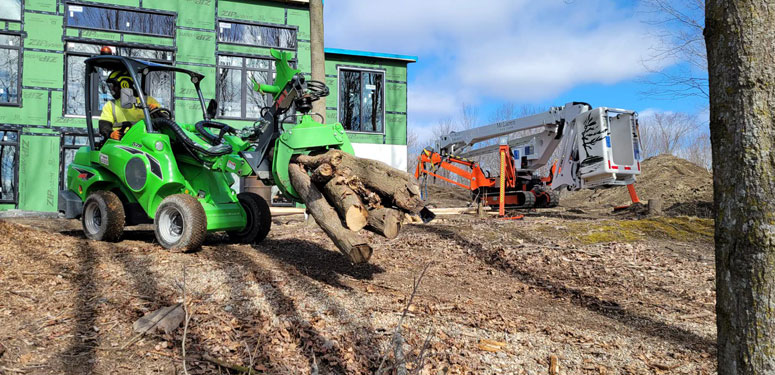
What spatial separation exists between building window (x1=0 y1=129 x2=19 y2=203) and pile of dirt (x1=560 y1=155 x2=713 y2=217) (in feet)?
55.1

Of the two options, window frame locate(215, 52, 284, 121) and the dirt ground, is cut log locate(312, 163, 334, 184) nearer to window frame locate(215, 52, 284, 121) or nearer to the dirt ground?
the dirt ground

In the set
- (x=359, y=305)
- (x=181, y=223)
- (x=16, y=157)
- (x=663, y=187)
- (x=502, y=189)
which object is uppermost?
(x=16, y=157)

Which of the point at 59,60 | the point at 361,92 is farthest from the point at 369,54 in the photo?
the point at 59,60

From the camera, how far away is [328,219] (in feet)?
15.5

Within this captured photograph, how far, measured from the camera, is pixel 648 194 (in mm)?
19844

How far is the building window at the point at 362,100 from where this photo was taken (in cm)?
1634

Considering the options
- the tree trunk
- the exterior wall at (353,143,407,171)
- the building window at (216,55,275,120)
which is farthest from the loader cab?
the exterior wall at (353,143,407,171)

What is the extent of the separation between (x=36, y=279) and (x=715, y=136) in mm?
4869

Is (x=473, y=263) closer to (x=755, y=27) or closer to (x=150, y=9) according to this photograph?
(x=755, y=27)

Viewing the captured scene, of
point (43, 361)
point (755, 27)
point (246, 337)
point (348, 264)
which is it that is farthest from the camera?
point (348, 264)

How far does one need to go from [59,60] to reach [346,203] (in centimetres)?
1247

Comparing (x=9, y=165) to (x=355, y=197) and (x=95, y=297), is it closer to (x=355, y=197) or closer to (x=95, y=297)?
Result: (x=95, y=297)

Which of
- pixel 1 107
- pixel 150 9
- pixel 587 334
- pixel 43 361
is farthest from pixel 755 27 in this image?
pixel 1 107

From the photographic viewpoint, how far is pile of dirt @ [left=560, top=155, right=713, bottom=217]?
17.6 metres
